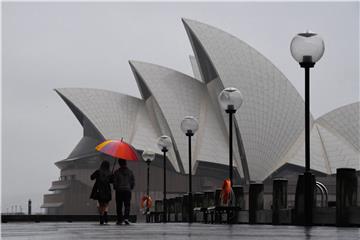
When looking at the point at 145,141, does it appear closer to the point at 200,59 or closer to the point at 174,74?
the point at 174,74

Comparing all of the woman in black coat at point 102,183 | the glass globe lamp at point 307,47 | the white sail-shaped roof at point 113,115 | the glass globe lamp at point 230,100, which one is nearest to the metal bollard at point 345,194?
Answer: the glass globe lamp at point 307,47

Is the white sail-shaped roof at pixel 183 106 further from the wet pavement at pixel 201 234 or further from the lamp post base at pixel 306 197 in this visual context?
the wet pavement at pixel 201 234

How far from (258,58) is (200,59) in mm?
4119

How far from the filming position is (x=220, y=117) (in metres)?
55.8

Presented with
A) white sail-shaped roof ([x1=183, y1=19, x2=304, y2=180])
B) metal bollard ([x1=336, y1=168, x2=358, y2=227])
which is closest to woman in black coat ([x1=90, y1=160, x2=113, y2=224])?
metal bollard ([x1=336, y1=168, x2=358, y2=227])

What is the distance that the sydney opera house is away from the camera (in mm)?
50094

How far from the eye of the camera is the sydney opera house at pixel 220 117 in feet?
164

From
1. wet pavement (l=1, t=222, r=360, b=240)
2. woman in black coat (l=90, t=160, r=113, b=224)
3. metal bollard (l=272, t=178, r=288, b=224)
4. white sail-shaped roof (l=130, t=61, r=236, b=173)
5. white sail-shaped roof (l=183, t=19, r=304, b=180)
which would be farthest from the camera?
white sail-shaped roof (l=130, t=61, r=236, b=173)

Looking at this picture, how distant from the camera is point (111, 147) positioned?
15.0 meters

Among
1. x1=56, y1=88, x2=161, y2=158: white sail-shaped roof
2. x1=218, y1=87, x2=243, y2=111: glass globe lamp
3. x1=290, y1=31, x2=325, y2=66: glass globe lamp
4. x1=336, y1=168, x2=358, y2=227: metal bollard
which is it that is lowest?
x1=336, y1=168, x2=358, y2=227: metal bollard

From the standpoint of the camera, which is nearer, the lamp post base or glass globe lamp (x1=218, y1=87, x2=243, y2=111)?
the lamp post base

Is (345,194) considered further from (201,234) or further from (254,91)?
(254,91)

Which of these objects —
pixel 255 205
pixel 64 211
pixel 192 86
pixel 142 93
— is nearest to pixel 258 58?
pixel 192 86

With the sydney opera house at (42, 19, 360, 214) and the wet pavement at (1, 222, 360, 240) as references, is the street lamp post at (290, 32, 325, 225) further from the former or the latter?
the sydney opera house at (42, 19, 360, 214)
